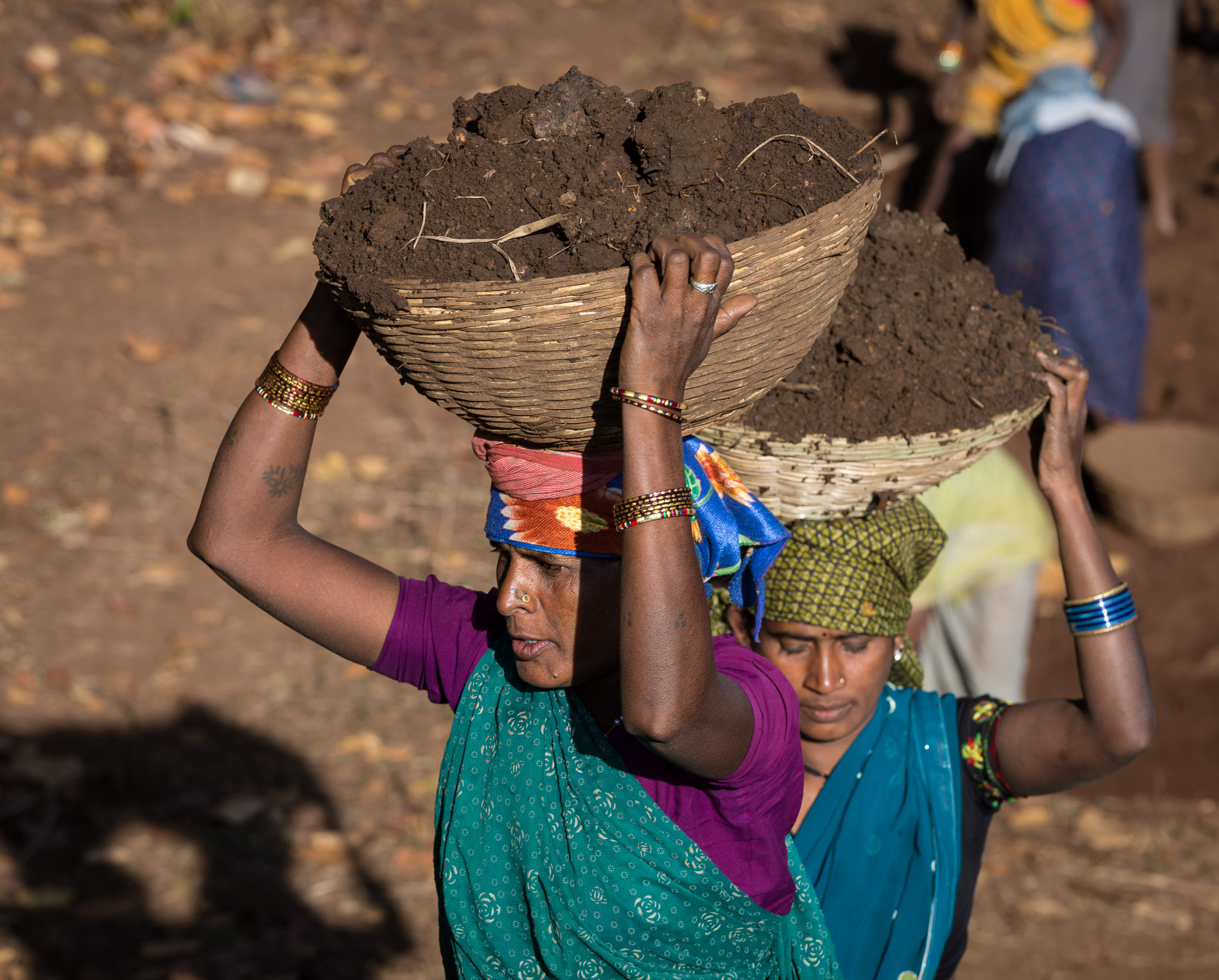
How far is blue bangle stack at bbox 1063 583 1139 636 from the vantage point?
218 centimetres

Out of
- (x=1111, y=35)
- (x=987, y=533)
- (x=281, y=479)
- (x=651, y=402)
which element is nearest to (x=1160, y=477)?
(x=1111, y=35)

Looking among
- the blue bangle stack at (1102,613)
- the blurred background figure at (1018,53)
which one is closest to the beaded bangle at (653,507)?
the blue bangle stack at (1102,613)

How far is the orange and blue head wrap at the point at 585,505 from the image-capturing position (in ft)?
5.82

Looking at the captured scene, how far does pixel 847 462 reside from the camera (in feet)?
6.55

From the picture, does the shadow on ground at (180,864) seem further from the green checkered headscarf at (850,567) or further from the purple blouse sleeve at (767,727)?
the purple blouse sleeve at (767,727)

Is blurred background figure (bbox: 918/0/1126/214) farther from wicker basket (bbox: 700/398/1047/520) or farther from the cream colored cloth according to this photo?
wicker basket (bbox: 700/398/1047/520)

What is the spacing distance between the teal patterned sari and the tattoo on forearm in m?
0.47

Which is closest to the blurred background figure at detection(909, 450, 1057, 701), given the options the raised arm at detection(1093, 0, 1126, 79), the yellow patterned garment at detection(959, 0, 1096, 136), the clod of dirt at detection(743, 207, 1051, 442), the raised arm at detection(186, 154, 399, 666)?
the clod of dirt at detection(743, 207, 1051, 442)

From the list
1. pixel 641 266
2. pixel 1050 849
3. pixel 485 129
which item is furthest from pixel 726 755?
pixel 1050 849

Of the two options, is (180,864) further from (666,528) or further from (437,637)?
(666,528)

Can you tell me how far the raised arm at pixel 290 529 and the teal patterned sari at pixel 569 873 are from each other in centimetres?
26

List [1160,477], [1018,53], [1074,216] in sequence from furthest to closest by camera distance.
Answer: [1018,53], [1160,477], [1074,216]

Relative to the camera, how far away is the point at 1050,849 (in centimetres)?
462

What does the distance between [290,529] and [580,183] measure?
89cm
